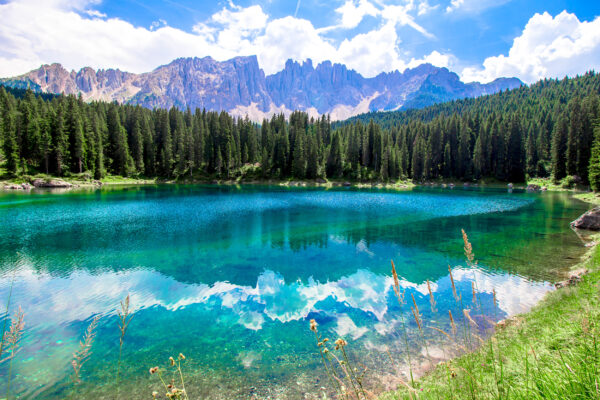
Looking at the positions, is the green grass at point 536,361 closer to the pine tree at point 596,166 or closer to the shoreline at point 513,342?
the shoreline at point 513,342

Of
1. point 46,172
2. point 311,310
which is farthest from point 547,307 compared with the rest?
point 46,172

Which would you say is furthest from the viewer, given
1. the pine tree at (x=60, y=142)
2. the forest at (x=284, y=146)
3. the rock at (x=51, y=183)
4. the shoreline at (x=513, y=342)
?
the forest at (x=284, y=146)

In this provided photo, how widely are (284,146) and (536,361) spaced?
105529mm

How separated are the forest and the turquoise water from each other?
2640 inches

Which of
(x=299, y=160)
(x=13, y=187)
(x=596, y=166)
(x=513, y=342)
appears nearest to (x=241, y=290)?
(x=513, y=342)

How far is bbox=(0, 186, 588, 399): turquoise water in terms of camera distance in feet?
27.9

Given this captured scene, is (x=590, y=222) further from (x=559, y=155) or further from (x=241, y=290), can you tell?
(x=559, y=155)

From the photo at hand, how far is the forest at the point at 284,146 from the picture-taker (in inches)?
3145

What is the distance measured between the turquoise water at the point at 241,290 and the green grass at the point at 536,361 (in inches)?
41.6

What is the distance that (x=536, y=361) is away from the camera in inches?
138

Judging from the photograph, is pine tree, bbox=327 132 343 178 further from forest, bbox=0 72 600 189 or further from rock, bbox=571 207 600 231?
rock, bbox=571 207 600 231

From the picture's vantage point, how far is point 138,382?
8062mm

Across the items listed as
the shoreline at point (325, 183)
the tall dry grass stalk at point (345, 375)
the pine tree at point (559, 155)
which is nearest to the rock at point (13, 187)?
the shoreline at point (325, 183)

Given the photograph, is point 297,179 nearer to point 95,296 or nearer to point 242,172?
point 242,172
